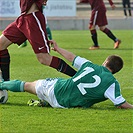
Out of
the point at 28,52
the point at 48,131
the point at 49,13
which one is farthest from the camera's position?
the point at 49,13

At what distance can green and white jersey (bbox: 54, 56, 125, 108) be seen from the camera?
7.41 m

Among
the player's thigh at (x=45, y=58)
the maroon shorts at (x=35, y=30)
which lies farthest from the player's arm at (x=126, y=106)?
the maroon shorts at (x=35, y=30)

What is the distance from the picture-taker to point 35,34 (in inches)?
325

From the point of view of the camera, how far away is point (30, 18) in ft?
27.4

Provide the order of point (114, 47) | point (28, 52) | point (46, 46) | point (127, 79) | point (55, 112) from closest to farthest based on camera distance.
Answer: point (55, 112), point (46, 46), point (127, 79), point (28, 52), point (114, 47)

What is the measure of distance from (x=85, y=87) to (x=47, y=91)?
1.60ft

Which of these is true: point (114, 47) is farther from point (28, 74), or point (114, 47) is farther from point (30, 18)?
point (30, 18)

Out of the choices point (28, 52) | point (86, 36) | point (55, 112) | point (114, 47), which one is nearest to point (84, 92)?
point (55, 112)

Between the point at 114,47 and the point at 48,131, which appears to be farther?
the point at 114,47

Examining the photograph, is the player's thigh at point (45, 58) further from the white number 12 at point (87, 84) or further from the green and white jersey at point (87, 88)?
the white number 12 at point (87, 84)

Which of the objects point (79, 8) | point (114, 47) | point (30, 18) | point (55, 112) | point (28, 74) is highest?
point (30, 18)

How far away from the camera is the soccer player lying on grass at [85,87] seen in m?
7.41

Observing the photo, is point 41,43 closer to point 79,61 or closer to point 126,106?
point 79,61

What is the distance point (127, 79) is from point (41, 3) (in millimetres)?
2809
